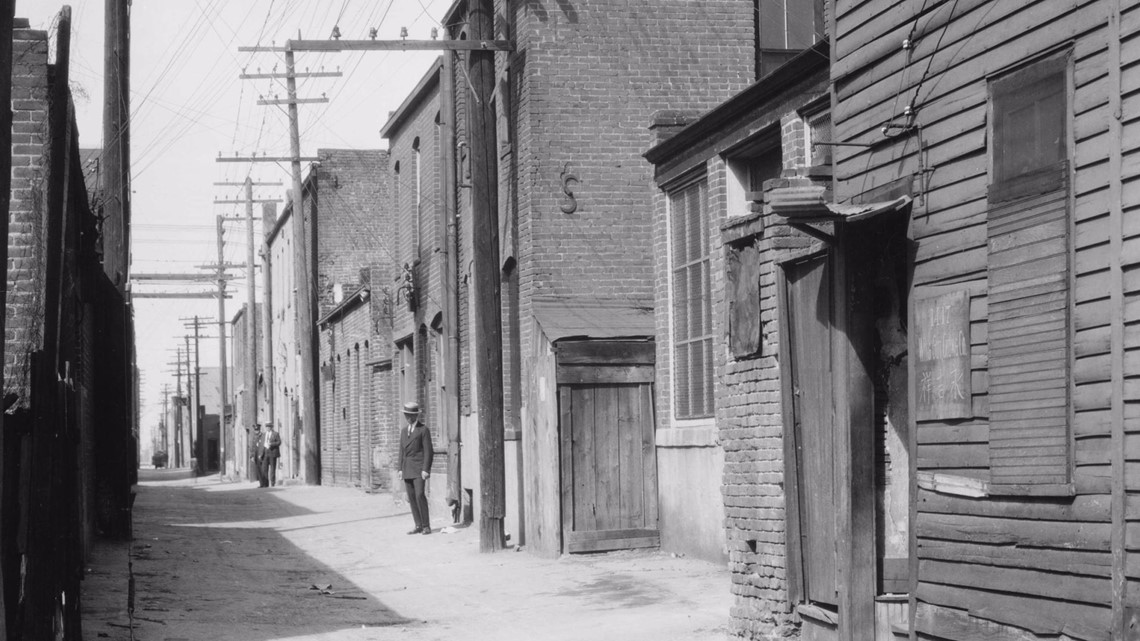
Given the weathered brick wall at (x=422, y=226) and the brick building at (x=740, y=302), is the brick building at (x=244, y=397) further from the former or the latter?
the brick building at (x=740, y=302)

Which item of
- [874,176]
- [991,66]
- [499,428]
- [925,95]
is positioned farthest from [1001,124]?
[499,428]

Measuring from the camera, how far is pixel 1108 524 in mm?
6930

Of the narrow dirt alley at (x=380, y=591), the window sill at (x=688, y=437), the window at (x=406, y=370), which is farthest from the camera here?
the window at (x=406, y=370)

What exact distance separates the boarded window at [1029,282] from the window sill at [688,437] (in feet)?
21.4

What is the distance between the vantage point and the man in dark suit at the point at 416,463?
2028cm

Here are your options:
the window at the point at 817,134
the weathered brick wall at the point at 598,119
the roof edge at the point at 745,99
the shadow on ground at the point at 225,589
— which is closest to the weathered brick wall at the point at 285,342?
the shadow on ground at the point at 225,589

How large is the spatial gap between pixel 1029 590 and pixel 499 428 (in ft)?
34.7

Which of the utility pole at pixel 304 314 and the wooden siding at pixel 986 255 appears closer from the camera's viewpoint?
the wooden siding at pixel 986 255

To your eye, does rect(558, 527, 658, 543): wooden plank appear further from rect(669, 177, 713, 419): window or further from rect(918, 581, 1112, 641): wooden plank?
rect(918, 581, 1112, 641): wooden plank

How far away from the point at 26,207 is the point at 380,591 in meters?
5.76

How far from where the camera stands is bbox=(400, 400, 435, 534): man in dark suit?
20281 millimetres

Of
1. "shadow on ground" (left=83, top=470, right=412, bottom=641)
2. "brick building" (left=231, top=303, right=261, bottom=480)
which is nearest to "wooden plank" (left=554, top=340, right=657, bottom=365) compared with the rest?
"shadow on ground" (left=83, top=470, right=412, bottom=641)

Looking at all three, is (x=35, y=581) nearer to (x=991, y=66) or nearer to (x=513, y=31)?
(x=991, y=66)

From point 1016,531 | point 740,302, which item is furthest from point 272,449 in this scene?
point 1016,531
